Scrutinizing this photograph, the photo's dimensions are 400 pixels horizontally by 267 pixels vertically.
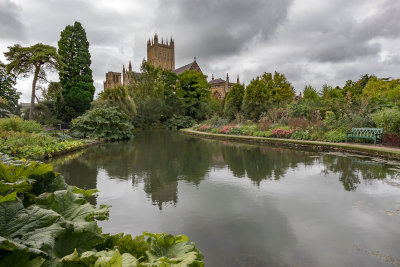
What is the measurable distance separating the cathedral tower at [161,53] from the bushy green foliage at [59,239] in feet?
232

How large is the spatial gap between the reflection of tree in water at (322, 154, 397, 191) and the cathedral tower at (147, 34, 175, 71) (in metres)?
65.6

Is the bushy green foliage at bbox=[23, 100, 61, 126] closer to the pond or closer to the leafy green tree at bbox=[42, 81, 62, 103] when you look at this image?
the leafy green tree at bbox=[42, 81, 62, 103]

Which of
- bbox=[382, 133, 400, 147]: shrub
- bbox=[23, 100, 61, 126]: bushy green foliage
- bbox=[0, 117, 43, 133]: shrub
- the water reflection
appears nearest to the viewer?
the water reflection

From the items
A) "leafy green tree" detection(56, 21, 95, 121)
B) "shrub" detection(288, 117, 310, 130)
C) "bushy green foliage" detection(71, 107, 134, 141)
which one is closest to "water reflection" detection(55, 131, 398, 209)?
"shrub" detection(288, 117, 310, 130)

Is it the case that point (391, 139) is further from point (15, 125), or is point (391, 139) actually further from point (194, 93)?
point (194, 93)

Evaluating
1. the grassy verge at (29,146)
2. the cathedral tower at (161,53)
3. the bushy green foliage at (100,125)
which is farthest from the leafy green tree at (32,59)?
the cathedral tower at (161,53)

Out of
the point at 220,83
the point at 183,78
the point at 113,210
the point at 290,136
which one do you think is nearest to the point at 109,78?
the point at 220,83

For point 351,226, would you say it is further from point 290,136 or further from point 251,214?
point 290,136

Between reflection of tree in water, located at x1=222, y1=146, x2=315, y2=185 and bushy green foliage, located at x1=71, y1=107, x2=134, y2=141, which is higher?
bushy green foliage, located at x1=71, y1=107, x2=134, y2=141

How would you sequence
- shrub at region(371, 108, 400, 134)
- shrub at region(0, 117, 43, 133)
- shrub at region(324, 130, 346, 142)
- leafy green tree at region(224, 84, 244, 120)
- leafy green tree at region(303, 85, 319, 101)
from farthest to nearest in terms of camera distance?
leafy green tree at region(303, 85, 319, 101) < leafy green tree at region(224, 84, 244, 120) < shrub at region(324, 130, 346, 142) < shrub at region(0, 117, 43, 133) < shrub at region(371, 108, 400, 134)

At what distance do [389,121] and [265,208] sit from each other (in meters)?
9.23

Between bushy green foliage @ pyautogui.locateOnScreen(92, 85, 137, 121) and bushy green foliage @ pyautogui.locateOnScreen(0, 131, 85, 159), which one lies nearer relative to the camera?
bushy green foliage @ pyautogui.locateOnScreen(0, 131, 85, 159)

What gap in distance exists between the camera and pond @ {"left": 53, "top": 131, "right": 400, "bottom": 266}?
2.67m

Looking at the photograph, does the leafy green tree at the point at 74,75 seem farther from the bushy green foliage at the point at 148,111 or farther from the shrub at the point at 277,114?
the shrub at the point at 277,114
